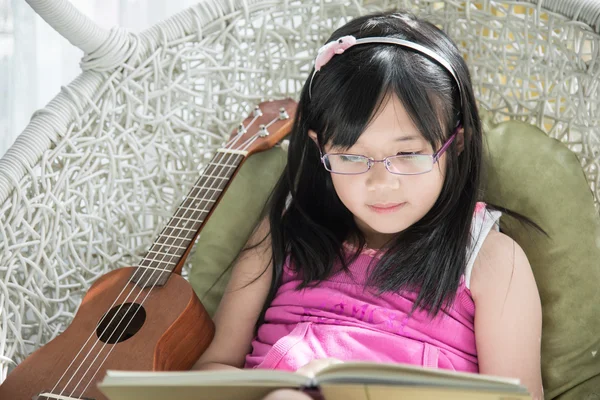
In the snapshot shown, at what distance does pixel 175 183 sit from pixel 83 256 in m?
0.22

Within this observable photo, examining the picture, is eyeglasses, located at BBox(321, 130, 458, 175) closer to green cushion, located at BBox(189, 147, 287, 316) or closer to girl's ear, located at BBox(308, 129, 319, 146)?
girl's ear, located at BBox(308, 129, 319, 146)

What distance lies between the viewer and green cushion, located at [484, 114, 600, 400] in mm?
1219

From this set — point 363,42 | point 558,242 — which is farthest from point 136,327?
point 558,242

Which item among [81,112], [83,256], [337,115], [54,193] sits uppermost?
[337,115]

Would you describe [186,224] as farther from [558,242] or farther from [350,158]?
[558,242]

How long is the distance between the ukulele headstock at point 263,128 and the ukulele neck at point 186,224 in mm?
31

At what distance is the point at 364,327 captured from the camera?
3.84 ft

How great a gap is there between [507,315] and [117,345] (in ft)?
1.86

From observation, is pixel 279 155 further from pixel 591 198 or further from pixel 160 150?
pixel 591 198

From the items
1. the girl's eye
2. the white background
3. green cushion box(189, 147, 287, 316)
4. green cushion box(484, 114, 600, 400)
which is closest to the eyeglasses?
the girl's eye

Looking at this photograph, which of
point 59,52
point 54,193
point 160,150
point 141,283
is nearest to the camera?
point 141,283

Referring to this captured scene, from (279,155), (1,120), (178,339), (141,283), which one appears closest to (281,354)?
(178,339)

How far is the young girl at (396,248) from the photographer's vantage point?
1101mm

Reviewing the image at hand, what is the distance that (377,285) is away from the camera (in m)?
1.20
